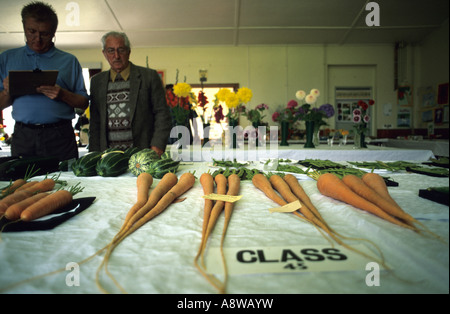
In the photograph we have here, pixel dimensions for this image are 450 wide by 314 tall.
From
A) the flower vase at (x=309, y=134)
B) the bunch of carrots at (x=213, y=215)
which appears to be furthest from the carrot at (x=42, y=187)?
the flower vase at (x=309, y=134)

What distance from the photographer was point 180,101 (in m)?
2.55

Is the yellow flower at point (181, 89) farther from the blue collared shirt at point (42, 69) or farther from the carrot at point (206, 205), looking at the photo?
the carrot at point (206, 205)

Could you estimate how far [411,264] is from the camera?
418mm

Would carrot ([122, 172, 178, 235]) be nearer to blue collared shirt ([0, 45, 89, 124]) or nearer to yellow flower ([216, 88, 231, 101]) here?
blue collared shirt ([0, 45, 89, 124])

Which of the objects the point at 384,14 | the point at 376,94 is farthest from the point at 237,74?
the point at 384,14

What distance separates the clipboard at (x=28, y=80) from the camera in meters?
1.47

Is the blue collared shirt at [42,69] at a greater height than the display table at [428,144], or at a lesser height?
greater

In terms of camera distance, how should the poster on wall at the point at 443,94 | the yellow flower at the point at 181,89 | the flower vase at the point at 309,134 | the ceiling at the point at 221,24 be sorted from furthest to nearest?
the poster on wall at the point at 443,94, the ceiling at the point at 221,24, the flower vase at the point at 309,134, the yellow flower at the point at 181,89

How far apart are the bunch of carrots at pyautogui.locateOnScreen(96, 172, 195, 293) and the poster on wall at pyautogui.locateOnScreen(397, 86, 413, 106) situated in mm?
7160

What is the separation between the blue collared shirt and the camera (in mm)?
1662

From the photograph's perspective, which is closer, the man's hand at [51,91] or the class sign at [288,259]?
the class sign at [288,259]

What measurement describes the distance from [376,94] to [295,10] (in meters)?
3.37

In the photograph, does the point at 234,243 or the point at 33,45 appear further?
the point at 33,45
